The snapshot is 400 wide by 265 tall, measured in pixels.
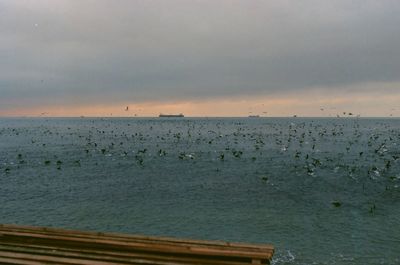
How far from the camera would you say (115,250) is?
10258 millimetres

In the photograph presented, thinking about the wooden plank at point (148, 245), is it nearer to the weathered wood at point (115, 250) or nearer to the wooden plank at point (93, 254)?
the weathered wood at point (115, 250)

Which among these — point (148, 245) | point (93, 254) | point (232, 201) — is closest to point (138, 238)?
point (148, 245)

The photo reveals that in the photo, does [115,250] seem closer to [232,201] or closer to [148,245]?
[148,245]

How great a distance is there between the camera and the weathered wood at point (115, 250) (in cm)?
947

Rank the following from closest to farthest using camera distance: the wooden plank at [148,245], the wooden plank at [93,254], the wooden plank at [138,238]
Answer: the wooden plank at [93,254] < the wooden plank at [148,245] < the wooden plank at [138,238]

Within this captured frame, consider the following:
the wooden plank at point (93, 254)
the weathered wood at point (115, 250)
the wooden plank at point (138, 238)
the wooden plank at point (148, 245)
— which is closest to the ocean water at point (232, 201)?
the wooden plank at point (138, 238)

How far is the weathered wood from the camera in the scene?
947 centimetres

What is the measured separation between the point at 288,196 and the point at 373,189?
8.93m

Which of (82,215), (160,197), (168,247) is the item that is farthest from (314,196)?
(168,247)

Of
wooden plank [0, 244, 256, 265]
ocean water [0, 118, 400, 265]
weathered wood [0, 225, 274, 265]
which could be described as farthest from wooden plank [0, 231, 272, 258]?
ocean water [0, 118, 400, 265]

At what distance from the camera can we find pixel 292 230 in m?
25.1

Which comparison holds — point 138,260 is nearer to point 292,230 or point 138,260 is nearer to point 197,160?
point 292,230

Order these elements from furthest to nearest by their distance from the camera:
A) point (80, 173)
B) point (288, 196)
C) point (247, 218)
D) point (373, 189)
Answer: point (80, 173)
point (373, 189)
point (288, 196)
point (247, 218)

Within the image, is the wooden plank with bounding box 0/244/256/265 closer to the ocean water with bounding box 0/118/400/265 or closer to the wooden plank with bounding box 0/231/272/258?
the wooden plank with bounding box 0/231/272/258
